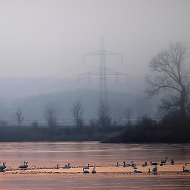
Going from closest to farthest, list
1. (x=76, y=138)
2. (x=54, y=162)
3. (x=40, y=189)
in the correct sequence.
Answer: (x=40, y=189)
(x=54, y=162)
(x=76, y=138)

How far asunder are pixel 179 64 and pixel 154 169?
32.7m

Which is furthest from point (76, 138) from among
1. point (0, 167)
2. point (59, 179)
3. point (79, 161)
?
point (59, 179)

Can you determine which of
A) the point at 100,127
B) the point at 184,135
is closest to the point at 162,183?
the point at 184,135

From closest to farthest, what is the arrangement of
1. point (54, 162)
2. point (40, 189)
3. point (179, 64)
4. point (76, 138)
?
point (40, 189) → point (54, 162) → point (179, 64) → point (76, 138)

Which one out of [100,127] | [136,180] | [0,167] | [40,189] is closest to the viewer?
[40,189]

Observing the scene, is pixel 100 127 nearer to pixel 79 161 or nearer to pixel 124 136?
pixel 124 136

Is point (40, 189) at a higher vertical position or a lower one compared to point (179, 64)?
lower

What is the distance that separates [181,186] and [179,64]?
122 ft

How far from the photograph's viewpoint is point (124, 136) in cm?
5625

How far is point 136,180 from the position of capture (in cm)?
2350

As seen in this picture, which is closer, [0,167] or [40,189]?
[40,189]

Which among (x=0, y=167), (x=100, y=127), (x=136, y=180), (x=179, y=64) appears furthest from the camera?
(x=100, y=127)

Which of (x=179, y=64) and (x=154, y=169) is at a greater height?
Result: (x=179, y=64)

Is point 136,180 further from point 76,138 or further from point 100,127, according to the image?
point 100,127
